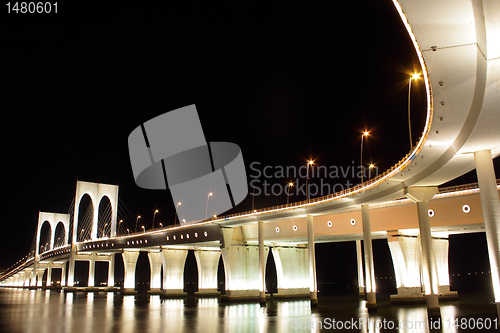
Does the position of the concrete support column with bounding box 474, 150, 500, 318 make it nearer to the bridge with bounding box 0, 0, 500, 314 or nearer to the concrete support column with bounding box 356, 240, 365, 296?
the bridge with bounding box 0, 0, 500, 314

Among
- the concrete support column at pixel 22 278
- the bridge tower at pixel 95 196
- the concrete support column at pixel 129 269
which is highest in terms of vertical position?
the bridge tower at pixel 95 196

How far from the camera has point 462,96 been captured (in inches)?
557

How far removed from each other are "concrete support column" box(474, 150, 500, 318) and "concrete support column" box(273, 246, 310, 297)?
A: 37.0 meters

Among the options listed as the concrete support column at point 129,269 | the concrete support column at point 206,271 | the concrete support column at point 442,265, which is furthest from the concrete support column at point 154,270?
the concrete support column at point 442,265

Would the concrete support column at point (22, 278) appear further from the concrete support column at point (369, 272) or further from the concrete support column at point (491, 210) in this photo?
the concrete support column at point (491, 210)

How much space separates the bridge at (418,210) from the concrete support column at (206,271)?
160 millimetres

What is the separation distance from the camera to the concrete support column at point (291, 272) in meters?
53.6

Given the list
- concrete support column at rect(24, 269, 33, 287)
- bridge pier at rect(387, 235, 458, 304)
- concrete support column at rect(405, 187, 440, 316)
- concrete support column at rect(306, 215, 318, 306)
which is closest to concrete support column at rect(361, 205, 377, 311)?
concrete support column at rect(405, 187, 440, 316)

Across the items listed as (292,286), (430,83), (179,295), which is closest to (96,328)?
(430,83)

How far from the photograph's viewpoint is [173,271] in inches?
2598

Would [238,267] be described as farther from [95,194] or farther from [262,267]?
[95,194]

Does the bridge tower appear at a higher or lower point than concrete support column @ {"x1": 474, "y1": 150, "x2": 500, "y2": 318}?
higher

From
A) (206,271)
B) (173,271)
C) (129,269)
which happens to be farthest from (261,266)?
(129,269)

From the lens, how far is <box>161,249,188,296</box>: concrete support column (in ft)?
214
